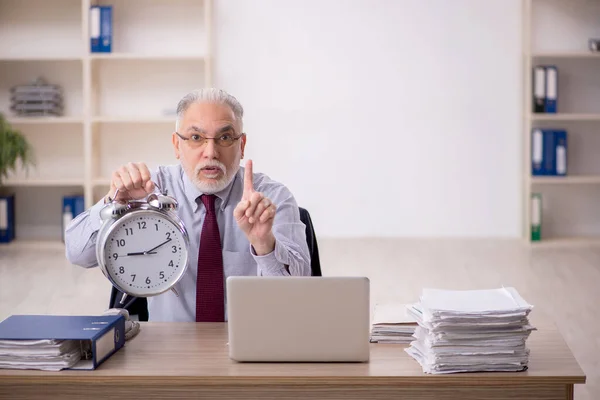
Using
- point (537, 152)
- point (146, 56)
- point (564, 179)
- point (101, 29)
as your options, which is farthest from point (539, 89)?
point (101, 29)

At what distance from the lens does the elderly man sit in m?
2.54

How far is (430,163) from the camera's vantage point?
24.0 feet

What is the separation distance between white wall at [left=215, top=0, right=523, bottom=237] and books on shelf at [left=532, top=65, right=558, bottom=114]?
0.30m

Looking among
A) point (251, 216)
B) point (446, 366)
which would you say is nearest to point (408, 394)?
point (446, 366)

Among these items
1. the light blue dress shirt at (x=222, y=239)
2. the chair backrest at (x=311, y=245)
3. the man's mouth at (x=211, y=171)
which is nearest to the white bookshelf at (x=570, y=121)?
the chair backrest at (x=311, y=245)

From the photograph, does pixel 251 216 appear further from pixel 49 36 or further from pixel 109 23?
pixel 49 36

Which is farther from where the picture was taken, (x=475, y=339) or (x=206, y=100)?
(x=206, y=100)

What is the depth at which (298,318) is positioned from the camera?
6.59 feet

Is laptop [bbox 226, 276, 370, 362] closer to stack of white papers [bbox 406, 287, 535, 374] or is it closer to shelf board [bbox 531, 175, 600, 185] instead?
stack of white papers [bbox 406, 287, 535, 374]

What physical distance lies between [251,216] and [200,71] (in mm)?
4983

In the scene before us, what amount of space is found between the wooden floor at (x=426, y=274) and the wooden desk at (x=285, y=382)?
6.69 ft

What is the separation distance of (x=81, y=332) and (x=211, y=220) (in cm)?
69

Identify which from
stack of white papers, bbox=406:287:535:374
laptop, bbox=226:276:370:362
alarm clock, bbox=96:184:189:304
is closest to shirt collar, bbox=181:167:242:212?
alarm clock, bbox=96:184:189:304

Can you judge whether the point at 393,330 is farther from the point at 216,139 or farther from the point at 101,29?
the point at 101,29
